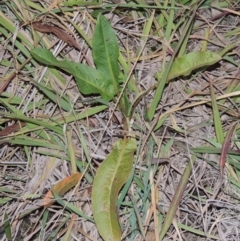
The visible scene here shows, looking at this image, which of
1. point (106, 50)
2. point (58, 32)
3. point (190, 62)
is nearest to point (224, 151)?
point (190, 62)

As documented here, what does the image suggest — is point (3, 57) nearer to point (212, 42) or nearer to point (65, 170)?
point (65, 170)

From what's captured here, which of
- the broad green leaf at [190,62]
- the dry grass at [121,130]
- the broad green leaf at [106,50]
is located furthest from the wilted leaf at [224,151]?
the broad green leaf at [106,50]

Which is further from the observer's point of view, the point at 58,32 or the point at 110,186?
the point at 58,32

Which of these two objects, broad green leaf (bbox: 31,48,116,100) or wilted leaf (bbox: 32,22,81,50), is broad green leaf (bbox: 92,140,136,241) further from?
wilted leaf (bbox: 32,22,81,50)

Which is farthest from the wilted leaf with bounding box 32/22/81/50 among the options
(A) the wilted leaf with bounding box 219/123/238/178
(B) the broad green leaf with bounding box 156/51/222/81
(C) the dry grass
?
(A) the wilted leaf with bounding box 219/123/238/178

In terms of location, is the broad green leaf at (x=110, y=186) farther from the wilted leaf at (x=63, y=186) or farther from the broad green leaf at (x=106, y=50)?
the broad green leaf at (x=106, y=50)

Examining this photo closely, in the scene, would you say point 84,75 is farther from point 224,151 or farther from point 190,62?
point 224,151
